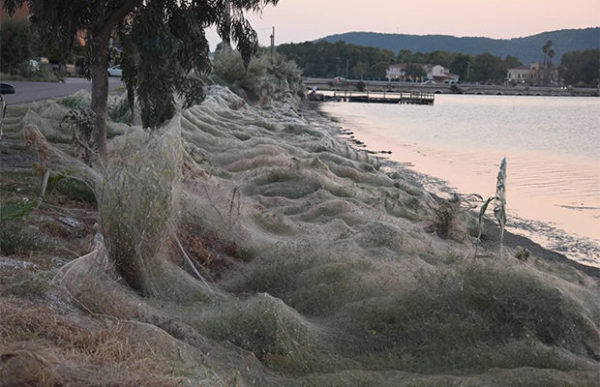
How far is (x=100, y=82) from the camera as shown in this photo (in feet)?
36.8

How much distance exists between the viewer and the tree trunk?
10977mm

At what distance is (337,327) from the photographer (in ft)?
21.3

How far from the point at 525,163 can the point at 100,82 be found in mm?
26942

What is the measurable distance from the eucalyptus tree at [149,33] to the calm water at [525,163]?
29.2 feet

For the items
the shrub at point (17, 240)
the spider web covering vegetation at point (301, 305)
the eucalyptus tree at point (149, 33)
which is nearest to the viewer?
the spider web covering vegetation at point (301, 305)

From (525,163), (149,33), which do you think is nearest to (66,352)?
(149,33)

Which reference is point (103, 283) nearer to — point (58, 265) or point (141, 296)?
point (141, 296)

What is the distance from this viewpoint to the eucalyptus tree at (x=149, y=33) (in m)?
10.7

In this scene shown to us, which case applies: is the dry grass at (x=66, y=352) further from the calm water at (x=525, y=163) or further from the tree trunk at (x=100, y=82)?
the calm water at (x=525, y=163)

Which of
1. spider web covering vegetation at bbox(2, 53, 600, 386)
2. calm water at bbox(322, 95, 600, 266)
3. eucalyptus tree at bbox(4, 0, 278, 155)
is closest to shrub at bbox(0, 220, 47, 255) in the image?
spider web covering vegetation at bbox(2, 53, 600, 386)

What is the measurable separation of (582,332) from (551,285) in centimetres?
47

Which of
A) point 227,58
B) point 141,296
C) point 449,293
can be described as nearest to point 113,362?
point 141,296

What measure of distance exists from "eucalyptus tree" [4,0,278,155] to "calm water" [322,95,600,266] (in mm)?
8909

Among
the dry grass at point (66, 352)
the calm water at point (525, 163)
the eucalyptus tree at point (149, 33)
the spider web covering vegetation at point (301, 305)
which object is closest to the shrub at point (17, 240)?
the spider web covering vegetation at point (301, 305)
